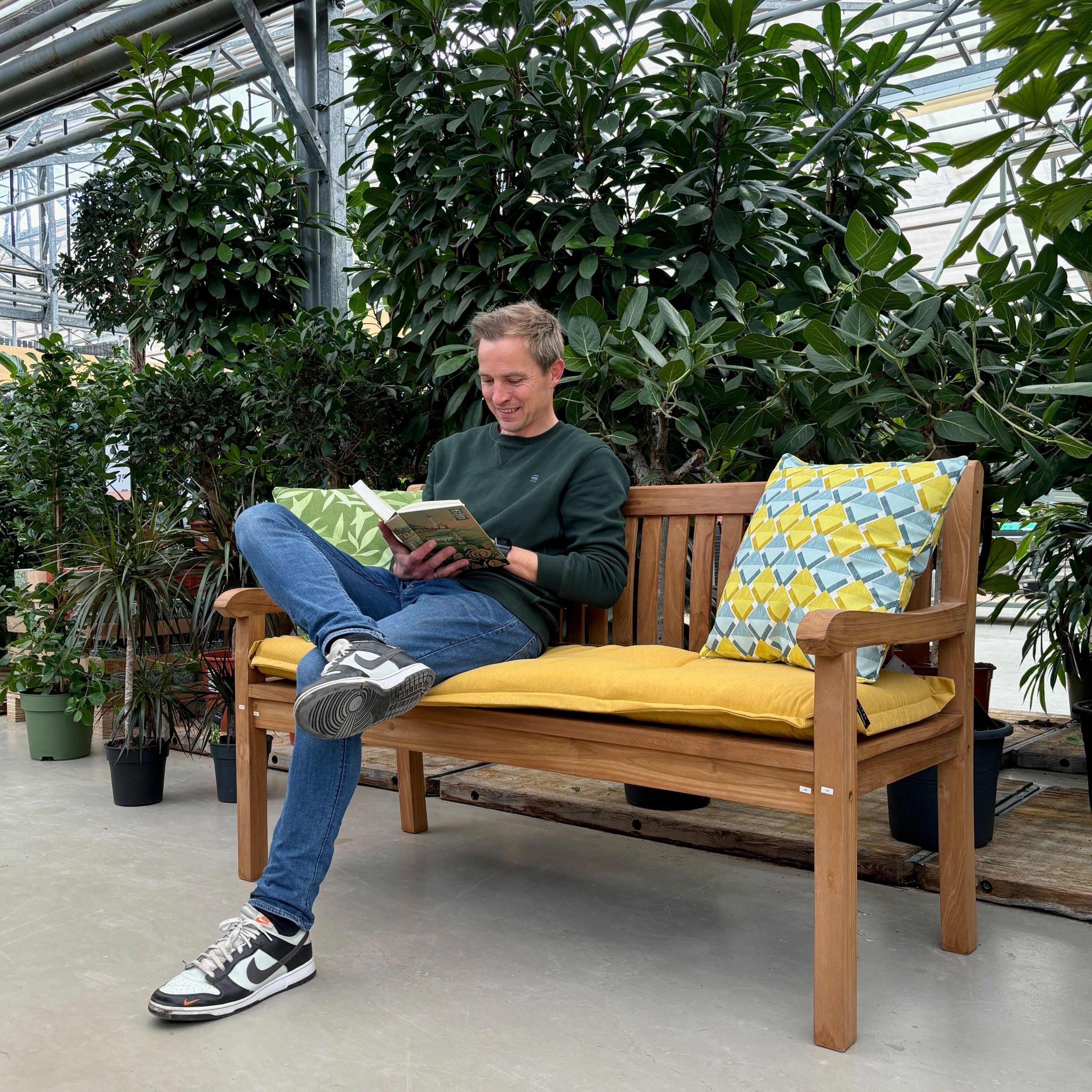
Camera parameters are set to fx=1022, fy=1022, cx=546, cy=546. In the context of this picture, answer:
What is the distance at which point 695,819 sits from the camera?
254 cm

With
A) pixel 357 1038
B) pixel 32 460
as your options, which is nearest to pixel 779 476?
pixel 357 1038

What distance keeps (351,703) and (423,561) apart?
20.2 inches

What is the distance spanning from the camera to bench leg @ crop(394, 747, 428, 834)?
2.61 meters

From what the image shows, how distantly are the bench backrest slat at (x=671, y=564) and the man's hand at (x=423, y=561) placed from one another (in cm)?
42

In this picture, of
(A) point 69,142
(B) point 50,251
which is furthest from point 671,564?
(B) point 50,251

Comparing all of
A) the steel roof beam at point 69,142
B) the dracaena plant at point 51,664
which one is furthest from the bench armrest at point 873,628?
the steel roof beam at point 69,142

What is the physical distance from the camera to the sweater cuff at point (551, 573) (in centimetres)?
210

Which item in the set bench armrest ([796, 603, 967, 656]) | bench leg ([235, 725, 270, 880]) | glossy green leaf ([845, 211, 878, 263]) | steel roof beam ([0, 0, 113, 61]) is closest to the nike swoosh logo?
bench leg ([235, 725, 270, 880])

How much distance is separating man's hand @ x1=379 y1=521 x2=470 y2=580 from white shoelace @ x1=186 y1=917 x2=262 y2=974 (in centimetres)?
76

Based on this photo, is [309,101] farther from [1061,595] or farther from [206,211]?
[1061,595]

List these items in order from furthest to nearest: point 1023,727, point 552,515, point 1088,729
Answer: point 1023,727 → point 1088,729 → point 552,515

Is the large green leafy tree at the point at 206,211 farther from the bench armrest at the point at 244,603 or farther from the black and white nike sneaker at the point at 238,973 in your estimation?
the black and white nike sneaker at the point at 238,973

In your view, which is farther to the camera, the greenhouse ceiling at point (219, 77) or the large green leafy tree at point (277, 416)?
the greenhouse ceiling at point (219, 77)

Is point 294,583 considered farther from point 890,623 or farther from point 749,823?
point 749,823
